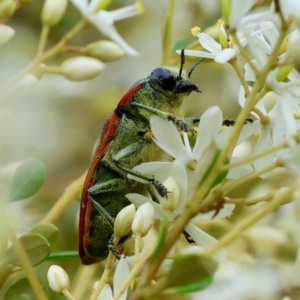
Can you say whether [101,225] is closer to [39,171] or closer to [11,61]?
[39,171]

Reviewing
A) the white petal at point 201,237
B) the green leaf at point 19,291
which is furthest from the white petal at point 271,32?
the green leaf at point 19,291

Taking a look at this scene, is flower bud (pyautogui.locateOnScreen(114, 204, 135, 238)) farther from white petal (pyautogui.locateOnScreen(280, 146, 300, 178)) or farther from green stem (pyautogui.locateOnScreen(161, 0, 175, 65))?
green stem (pyautogui.locateOnScreen(161, 0, 175, 65))

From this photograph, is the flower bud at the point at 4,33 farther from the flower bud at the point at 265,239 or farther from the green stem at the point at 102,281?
the flower bud at the point at 265,239

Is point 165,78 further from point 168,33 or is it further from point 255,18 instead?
point 255,18

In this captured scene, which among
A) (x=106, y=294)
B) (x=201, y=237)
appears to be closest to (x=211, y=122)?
(x=201, y=237)

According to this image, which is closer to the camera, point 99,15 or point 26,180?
point 26,180

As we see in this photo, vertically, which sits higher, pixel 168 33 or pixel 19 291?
pixel 168 33

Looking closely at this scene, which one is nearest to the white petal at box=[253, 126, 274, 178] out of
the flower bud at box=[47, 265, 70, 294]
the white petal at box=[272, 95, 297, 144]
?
the white petal at box=[272, 95, 297, 144]
